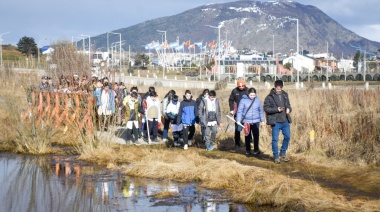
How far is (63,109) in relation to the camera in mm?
19938

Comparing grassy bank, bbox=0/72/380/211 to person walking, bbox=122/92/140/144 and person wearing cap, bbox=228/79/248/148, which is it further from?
person walking, bbox=122/92/140/144

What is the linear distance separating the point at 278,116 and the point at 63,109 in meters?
7.36

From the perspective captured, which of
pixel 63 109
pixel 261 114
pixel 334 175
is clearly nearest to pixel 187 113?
pixel 261 114

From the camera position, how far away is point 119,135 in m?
21.3

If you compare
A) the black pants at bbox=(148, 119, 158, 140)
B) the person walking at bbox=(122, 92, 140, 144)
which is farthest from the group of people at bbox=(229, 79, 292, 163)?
the person walking at bbox=(122, 92, 140, 144)

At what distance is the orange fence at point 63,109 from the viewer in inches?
699

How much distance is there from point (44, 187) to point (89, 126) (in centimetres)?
463

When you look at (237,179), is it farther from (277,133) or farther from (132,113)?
(132,113)

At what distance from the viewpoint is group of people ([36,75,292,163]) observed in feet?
50.5

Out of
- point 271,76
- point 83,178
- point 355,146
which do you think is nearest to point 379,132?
point 355,146

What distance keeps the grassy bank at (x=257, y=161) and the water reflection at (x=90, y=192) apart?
50cm

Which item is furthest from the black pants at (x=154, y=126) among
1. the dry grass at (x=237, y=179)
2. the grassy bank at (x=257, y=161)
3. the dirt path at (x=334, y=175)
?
the dirt path at (x=334, y=175)

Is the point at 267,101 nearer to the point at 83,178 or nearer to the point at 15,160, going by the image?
the point at 83,178

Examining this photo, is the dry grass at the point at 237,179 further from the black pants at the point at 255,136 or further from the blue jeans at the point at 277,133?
the blue jeans at the point at 277,133
